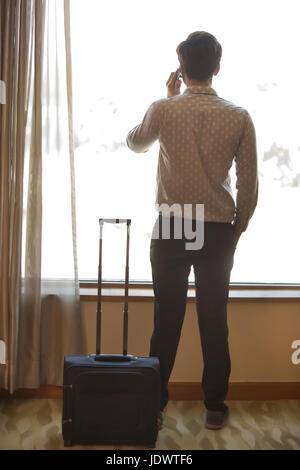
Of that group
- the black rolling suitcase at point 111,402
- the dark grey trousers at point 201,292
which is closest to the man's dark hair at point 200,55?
the dark grey trousers at point 201,292

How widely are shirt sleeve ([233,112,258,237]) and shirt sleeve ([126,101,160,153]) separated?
1.02 feet

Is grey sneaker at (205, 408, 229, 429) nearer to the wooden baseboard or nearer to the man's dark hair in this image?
the wooden baseboard

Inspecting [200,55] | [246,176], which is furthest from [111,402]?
[200,55]

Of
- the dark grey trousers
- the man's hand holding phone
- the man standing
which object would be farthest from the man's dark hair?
the dark grey trousers

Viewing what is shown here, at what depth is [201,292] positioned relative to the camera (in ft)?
6.29

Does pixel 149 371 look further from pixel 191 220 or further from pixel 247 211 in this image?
pixel 247 211

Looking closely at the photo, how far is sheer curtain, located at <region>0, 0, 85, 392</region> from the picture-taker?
2145mm

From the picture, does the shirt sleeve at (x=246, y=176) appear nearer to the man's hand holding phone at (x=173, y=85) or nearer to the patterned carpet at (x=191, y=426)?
the man's hand holding phone at (x=173, y=85)

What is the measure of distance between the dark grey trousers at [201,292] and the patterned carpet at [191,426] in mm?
167

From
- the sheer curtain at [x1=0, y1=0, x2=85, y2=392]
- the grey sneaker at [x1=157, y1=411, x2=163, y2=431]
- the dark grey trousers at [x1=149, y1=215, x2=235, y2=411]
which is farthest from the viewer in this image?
the sheer curtain at [x1=0, y1=0, x2=85, y2=392]

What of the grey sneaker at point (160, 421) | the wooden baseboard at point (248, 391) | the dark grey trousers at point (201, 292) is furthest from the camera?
the wooden baseboard at point (248, 391)

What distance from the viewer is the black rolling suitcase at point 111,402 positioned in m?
1.80
